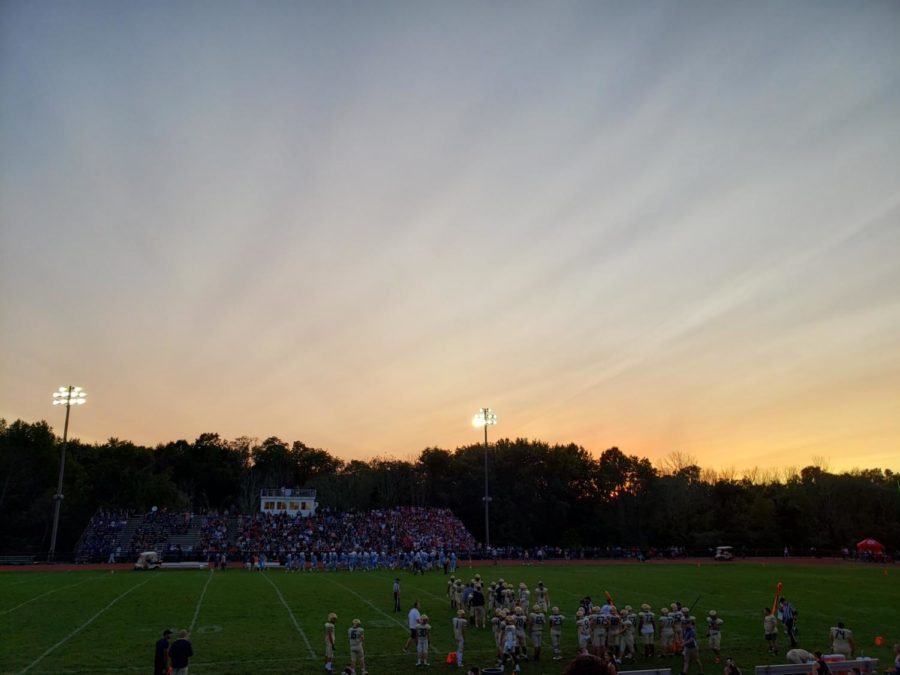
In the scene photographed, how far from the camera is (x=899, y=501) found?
76.2 meters

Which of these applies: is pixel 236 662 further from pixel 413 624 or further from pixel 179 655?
pixel 413 624

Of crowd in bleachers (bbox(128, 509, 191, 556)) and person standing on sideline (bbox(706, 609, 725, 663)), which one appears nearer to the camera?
person standing on sideline (bbox(706, 609, 725, 663))

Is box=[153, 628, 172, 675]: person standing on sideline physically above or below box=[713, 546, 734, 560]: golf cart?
above

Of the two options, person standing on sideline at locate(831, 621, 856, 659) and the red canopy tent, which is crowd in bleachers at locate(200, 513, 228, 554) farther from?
the red canopy tent

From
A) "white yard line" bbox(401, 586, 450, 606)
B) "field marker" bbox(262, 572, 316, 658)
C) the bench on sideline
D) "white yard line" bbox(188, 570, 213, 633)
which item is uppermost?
the bench on sideline

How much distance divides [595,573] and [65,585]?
32287 millimetres

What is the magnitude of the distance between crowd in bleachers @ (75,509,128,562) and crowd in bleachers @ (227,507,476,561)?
10026 mm

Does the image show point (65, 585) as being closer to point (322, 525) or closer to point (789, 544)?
point (322, 525)

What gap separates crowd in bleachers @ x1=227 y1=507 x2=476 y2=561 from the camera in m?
56.4

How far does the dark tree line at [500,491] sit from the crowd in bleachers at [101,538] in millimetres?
15117

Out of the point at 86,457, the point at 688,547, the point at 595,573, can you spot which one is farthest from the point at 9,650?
the point at 86,457

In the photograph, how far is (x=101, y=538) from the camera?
188 ft

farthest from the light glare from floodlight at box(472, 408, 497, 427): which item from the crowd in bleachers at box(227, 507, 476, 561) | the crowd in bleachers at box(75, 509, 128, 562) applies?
the crowd in bleachers at box(75, 509, 128, 562)

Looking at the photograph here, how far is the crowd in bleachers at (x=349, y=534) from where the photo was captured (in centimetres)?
5638
